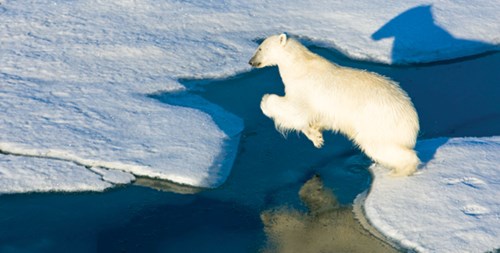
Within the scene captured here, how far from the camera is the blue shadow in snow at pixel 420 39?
Answer: 9.35 meters

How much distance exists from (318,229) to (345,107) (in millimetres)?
1106

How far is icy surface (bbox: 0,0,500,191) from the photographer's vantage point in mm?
6844

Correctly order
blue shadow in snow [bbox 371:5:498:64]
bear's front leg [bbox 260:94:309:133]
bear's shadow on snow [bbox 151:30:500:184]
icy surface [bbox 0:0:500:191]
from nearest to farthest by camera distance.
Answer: bear's front leg [bbox 260:94:309:133], icy surface [bbox 0:0:500:191], bear's shadow on snow [bbox 151:30:500:184], blue shadow in snow [bbox 371:5:498:64]

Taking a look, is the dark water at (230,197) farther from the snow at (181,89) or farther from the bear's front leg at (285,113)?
the bear's front leg at (285,113)

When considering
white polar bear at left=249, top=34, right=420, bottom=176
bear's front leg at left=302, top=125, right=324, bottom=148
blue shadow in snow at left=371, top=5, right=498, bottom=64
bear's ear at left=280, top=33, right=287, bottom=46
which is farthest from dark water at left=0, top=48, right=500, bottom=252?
blue shadow in snow at left=371, top=5, right=498, bottom=64

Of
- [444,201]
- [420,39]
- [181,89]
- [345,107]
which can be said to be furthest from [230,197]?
[420,39]

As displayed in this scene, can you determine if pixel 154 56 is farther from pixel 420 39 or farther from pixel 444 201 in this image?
pixel 444 201

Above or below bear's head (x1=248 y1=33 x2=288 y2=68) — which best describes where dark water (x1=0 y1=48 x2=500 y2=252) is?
below

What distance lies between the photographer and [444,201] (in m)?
6.04

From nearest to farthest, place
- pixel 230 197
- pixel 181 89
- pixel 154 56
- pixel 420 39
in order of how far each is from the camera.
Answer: pixel 230 197, pixel 181 89, pixel 154 56, pixel 420 39

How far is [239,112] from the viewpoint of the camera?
7.66 m

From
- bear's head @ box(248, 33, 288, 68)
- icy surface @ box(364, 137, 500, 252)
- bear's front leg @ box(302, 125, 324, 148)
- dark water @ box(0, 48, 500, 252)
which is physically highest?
bear's head @ box(248, 33, 288, 68)

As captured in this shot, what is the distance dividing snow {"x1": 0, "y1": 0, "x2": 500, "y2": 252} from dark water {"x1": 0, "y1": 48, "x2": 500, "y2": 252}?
0.56ft

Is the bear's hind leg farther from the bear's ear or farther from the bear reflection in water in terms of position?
the bear's ear
